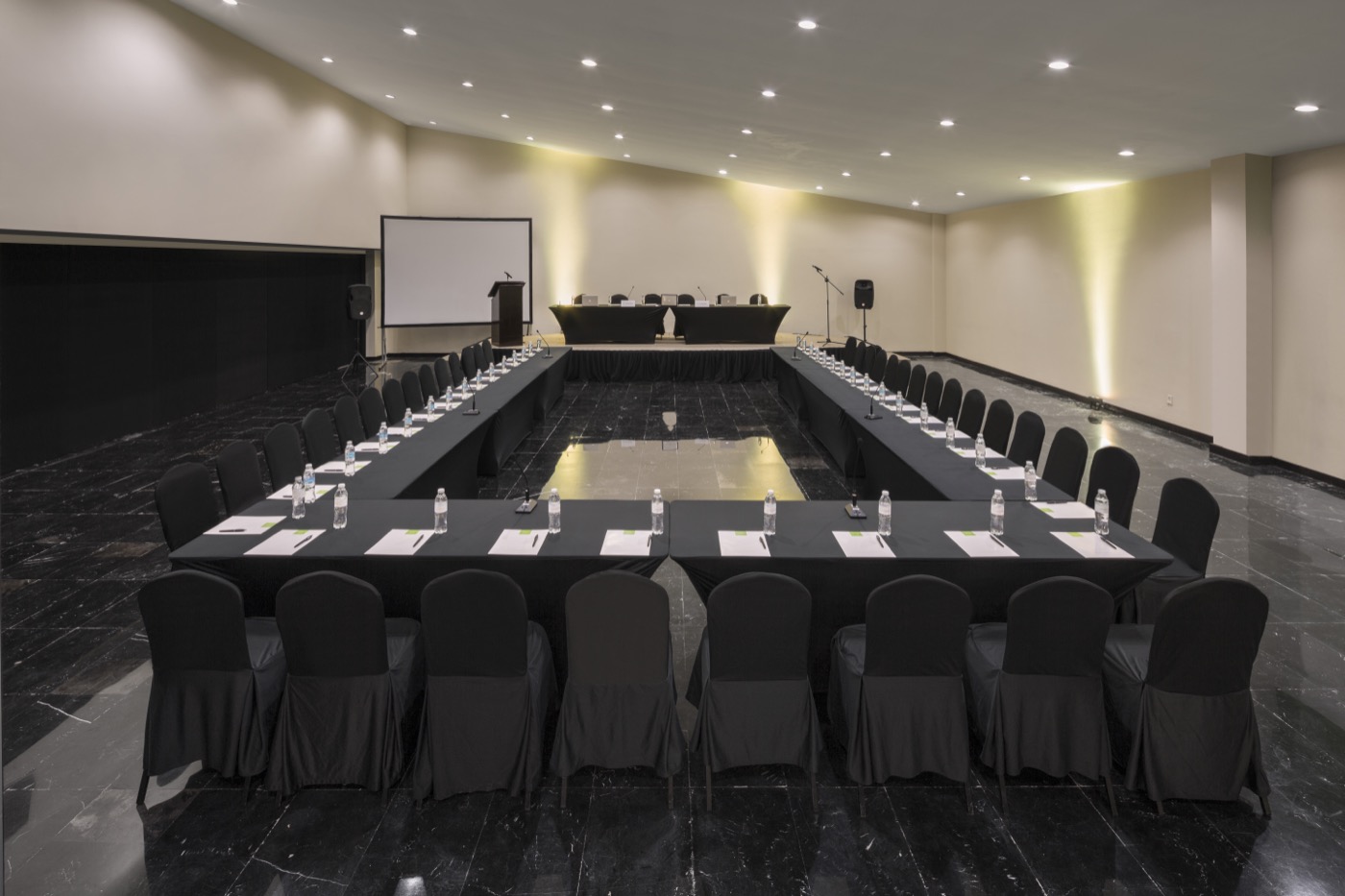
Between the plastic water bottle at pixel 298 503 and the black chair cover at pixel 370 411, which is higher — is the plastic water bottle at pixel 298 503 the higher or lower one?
the lower one

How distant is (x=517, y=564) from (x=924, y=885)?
201 cm

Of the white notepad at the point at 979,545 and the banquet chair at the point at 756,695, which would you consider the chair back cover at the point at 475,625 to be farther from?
the white notepad at the point at 979,545

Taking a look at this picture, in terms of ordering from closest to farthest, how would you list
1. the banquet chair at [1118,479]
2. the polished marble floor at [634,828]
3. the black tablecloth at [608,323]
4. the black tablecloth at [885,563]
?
the polished marble floor at [634,828]
the black tablecloth at [885,563]
the banquet chair at [1118,479]
the black tablecloth at [608,323]

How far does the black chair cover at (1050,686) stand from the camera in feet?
10.8

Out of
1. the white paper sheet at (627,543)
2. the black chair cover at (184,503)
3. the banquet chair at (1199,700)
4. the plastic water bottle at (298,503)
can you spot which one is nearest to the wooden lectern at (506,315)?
the black chair cover at (184,503)

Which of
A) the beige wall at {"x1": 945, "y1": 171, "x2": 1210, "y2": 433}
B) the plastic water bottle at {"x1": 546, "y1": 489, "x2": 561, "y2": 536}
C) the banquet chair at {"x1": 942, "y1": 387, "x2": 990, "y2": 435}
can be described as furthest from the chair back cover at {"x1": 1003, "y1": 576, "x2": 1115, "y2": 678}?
the beige wall at {"x1": 945, "y1": 171, "x2": 1210, "y2": 433}

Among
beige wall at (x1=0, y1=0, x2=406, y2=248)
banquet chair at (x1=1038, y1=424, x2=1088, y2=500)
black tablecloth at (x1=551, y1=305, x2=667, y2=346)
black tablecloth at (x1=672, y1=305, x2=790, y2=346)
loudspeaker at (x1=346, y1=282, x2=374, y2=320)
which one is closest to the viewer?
banquet chair at (x1=1038, y1=424, x2=1088, y2=500)

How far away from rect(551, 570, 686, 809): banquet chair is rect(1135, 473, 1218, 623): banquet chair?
2.32 metres

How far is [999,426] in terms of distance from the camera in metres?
7.05

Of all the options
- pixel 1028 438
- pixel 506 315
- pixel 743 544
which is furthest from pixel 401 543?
pixel 506 315

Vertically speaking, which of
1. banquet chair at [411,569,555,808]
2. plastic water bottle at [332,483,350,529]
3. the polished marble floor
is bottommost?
the polished marble floor

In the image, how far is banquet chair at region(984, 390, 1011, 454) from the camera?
6961 millimetres

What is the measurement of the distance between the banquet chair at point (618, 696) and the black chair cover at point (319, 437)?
11.6 ft

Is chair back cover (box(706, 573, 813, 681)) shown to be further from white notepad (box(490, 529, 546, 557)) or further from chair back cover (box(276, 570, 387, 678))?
chair back cover (box(276, 570, 387, 678))
